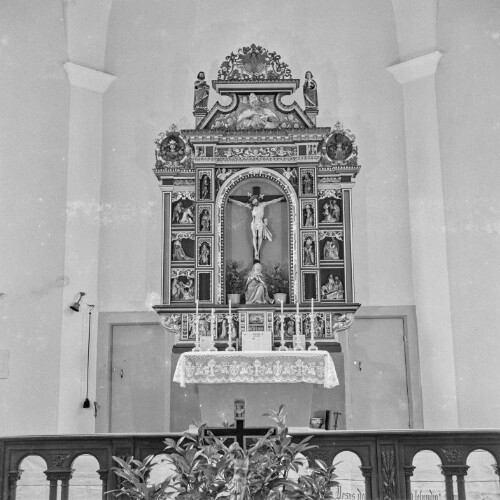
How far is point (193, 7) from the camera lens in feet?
38.2

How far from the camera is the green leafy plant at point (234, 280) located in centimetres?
1013

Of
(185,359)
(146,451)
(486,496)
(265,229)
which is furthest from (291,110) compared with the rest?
(146,451)

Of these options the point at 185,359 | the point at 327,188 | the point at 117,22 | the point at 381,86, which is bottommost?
the point at 185,359

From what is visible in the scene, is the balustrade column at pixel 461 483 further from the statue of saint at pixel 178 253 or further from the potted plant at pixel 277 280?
the statue of saint at pixel 178 253

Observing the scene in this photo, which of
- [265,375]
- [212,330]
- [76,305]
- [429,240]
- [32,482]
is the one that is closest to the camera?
[32,482]

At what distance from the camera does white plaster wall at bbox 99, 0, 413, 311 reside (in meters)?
10.9

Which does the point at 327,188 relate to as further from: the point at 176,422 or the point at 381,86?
the point at 176,422

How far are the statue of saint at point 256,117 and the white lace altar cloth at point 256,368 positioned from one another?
3.55 meters

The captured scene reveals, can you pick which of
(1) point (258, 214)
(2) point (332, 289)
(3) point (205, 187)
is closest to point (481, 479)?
(2) point (332, 289)

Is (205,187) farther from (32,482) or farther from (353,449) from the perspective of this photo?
(353,449)

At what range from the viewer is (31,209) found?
9.58 m

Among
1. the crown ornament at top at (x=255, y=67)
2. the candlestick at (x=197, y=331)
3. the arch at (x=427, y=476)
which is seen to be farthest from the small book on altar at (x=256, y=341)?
the crown ornament at top at (x=255, y=67)

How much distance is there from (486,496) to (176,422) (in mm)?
4799

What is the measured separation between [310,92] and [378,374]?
433cm
